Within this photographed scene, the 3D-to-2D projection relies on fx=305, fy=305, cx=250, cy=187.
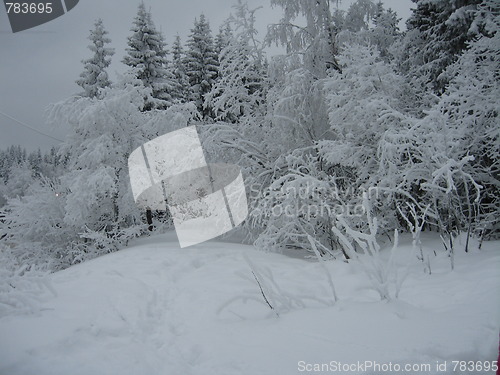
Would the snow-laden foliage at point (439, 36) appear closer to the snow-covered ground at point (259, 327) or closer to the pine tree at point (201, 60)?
the snow-covered ground at point (259, 327)

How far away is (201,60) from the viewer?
2011 cm

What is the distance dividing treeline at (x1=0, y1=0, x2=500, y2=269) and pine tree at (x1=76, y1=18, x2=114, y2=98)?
5.65 m

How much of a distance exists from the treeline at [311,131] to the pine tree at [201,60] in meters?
7.42

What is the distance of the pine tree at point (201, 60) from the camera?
64.4 ft

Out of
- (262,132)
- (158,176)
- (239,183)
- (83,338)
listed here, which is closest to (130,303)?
(83,338)

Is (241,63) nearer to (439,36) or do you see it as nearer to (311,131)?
(311,131)

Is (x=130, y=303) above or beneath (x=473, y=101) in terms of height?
beneath

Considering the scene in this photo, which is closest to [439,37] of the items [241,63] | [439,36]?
[439,36]

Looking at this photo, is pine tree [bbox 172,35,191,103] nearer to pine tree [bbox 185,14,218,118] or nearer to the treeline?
pine tree [bbox 185,14,218,118]

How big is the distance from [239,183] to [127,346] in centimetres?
745

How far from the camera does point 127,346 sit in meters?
3.29

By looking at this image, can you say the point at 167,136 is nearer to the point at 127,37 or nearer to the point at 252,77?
the point at 252,77

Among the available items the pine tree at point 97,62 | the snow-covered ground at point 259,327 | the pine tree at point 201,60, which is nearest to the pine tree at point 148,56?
the pine tree at point 97,62

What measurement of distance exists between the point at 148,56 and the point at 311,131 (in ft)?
40.5
